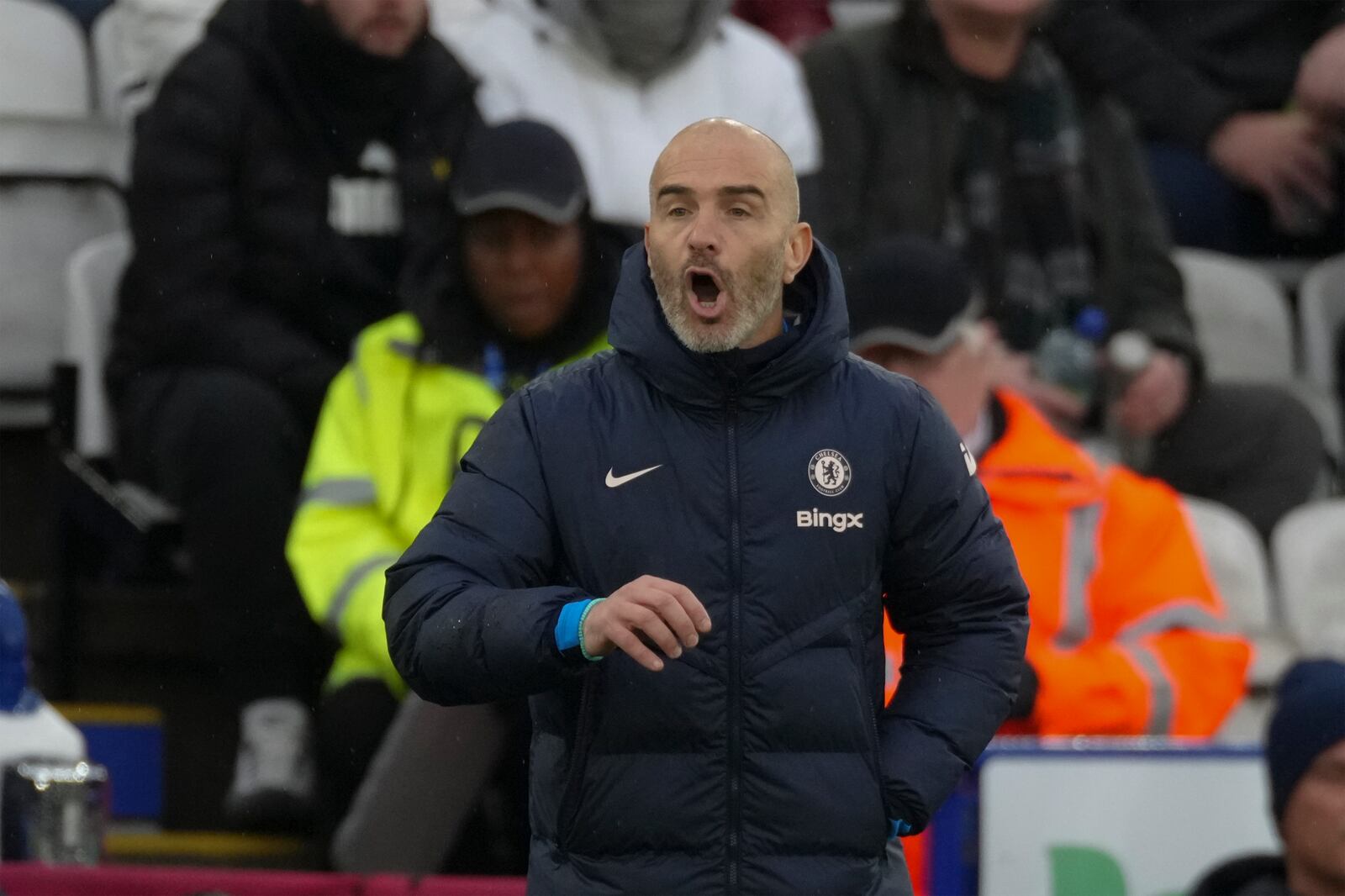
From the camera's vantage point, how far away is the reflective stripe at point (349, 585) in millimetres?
5125

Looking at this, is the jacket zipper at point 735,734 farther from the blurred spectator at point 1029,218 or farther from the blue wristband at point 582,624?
the blurred spectator at point 1029,218

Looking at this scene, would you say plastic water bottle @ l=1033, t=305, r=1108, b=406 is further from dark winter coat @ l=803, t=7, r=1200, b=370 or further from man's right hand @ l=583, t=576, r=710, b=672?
man's right hand @ l=583, t=576, r=710, b=672

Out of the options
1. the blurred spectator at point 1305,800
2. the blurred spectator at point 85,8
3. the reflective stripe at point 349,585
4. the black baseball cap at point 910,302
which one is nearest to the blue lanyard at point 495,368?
the reflective stripe at point 349,585

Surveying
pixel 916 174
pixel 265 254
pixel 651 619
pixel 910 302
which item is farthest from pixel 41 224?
pixel 651 619

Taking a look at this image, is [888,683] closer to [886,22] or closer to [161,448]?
[161,448]

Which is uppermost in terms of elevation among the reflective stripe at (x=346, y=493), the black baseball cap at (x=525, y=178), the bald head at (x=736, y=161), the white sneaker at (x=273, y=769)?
the bald head at (x=736, y=161)

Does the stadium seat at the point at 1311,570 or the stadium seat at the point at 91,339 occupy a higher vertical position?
the stadium seat at the point at 91,339

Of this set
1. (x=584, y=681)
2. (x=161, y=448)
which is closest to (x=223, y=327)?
(x=161, y=448)

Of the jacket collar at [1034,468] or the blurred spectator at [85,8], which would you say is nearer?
the jacket collar at [1034,468]

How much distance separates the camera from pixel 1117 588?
5.05 m

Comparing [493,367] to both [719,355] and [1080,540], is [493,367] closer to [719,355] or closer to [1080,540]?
[1080,540]

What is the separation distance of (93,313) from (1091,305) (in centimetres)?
259

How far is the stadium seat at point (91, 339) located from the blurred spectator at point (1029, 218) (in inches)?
73.8

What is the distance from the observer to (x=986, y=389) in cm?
515
